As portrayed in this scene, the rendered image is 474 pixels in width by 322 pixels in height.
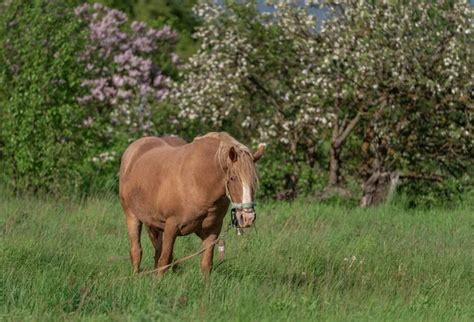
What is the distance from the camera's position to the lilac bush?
23.3m

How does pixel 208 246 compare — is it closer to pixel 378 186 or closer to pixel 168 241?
pixel 168 241

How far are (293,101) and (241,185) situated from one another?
12104 mm

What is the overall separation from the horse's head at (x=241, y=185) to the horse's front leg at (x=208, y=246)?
0.69 meters

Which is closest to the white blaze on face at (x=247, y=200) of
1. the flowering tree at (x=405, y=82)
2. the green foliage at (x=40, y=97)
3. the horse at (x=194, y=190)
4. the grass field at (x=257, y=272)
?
the horse at (x=194, y=190)

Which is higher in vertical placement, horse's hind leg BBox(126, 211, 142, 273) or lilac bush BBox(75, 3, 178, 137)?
lilac bush BBox(75, 3, 178, 137)

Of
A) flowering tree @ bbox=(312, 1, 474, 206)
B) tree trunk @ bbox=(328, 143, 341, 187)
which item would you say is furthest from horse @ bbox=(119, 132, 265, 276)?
tree trunk @ bbox=(328, 143, 341, 187)

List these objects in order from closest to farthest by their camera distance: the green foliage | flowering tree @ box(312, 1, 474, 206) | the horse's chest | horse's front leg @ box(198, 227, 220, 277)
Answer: the horse's chest
horse's front leg @ box(198, 227, 220, 277)
flowering tree @ box(312, 1, 474, 206)
the green foliage

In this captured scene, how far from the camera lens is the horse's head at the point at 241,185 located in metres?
8.73

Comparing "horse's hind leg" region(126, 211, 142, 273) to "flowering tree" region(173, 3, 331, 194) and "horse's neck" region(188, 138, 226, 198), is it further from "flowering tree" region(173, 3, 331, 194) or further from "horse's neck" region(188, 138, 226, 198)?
"flowering tree" region(173, 3, 331, 194)

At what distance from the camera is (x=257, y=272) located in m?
10.5

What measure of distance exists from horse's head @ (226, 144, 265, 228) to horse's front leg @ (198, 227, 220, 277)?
2.27ft

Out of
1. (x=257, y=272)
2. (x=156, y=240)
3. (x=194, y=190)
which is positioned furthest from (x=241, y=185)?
(x=156, y=240)

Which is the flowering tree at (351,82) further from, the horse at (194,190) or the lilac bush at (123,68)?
the horse at (194,190)

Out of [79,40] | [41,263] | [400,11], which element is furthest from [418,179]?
[41,263]
